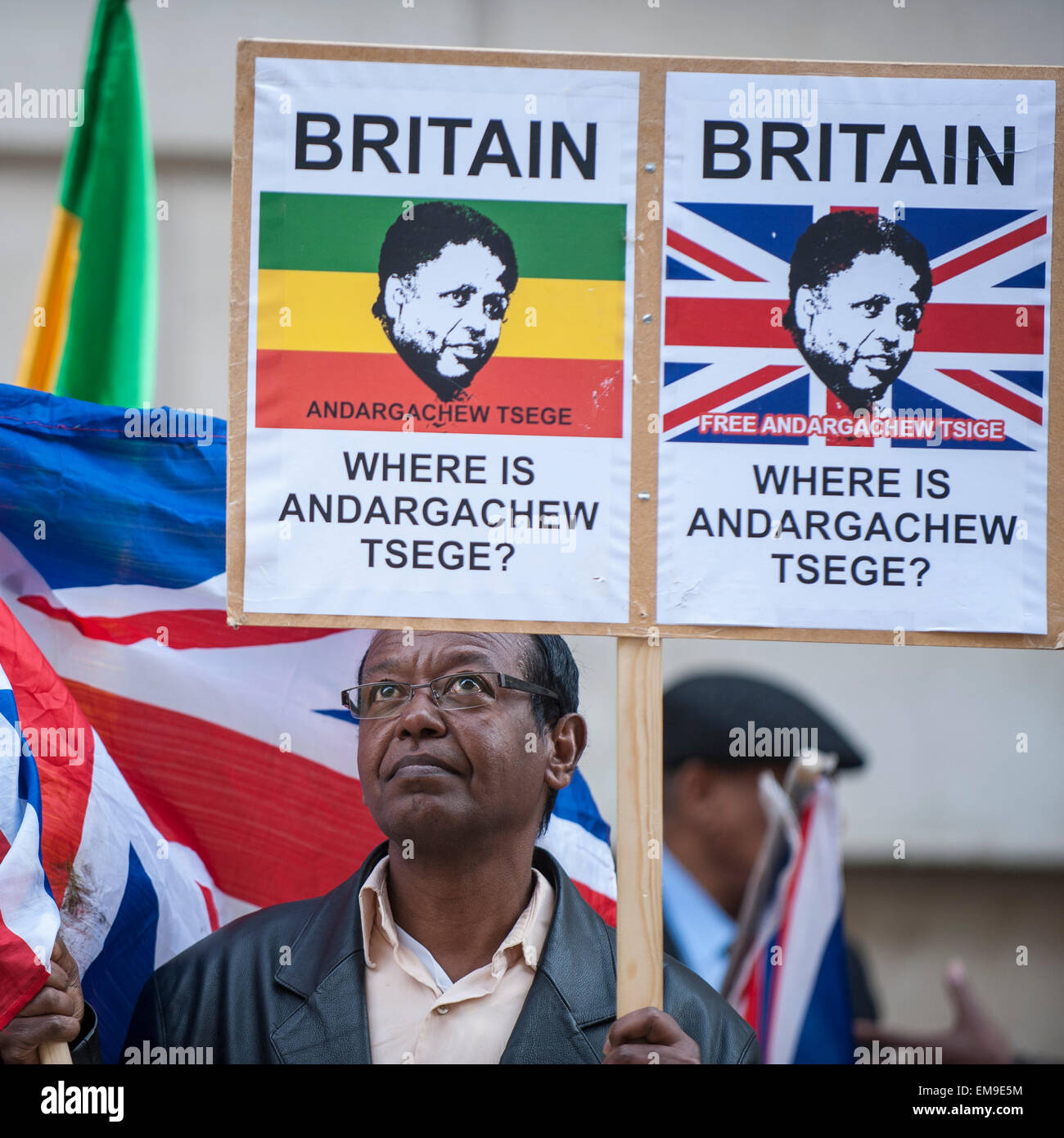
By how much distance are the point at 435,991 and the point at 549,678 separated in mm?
718

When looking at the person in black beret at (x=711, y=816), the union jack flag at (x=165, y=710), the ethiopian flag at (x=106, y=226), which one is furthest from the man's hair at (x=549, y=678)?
the ethiopian flag at (x=106, y=226)

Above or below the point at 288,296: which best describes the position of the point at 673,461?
below

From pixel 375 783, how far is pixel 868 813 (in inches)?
183

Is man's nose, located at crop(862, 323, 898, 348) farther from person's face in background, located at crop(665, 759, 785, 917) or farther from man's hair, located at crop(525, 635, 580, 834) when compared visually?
person's face in background, located at crop(665, 759, 785, 917)

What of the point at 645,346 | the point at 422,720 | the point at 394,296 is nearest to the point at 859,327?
the point at 645,346

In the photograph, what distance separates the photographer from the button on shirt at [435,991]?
287cm

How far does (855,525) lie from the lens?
8.61ft

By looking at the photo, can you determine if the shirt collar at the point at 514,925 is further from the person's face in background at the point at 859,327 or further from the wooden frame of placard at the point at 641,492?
the person's face in background at the point at 859,327

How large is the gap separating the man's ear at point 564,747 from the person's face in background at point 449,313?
2.93 feet

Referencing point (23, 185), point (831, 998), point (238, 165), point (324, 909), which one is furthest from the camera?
point (23, 185)

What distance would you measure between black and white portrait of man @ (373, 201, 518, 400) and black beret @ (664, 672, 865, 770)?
281cm

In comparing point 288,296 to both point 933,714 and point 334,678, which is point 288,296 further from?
point 933,714

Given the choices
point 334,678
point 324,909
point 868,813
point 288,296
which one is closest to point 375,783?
point 324,909

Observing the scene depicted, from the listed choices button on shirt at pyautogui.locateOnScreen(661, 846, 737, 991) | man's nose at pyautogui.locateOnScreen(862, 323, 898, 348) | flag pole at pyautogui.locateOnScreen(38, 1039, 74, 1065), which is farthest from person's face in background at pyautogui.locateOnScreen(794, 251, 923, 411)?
button on shirt at pyautogui.locateOnScreen(661, 846, 737, 991)
